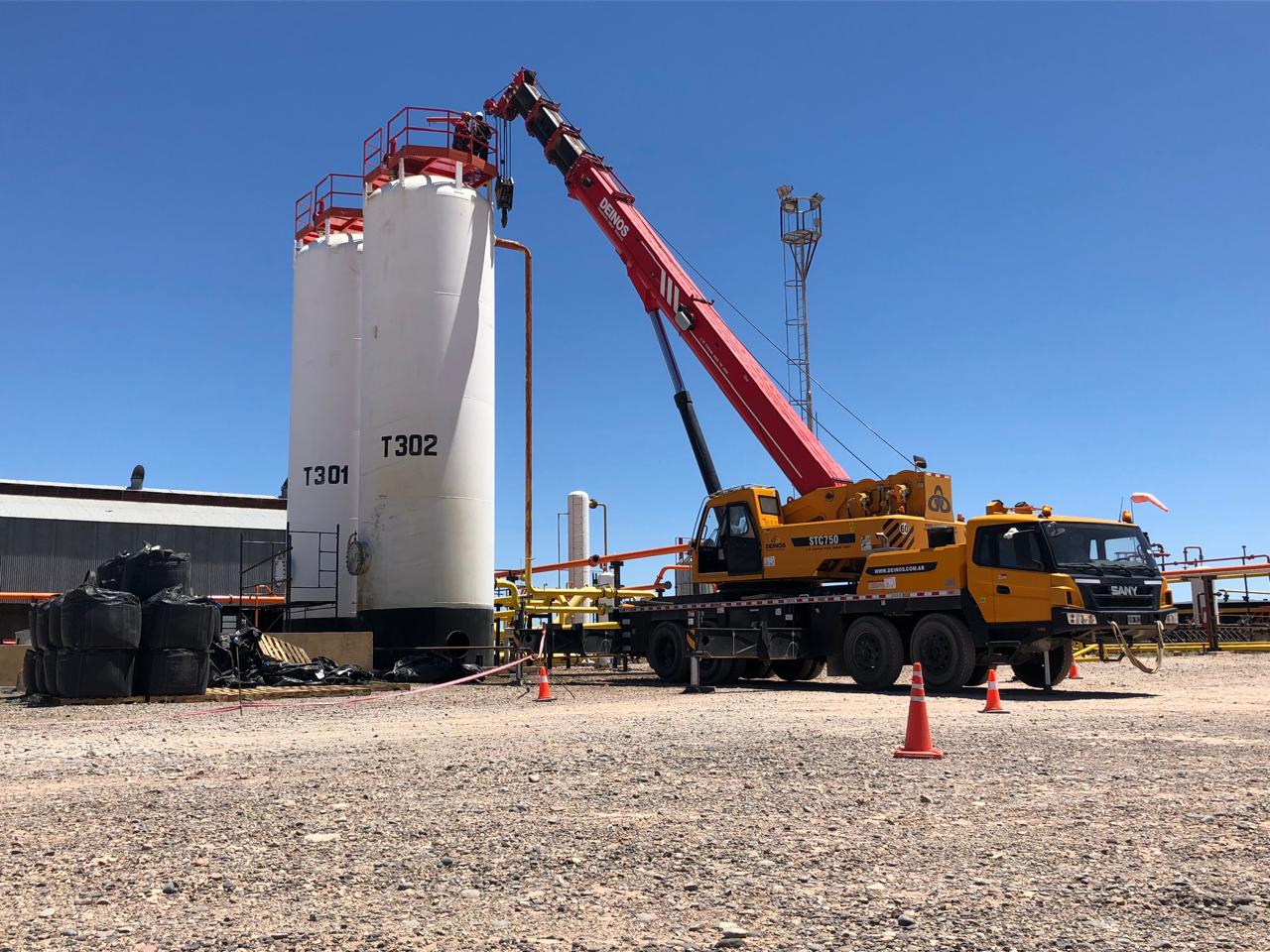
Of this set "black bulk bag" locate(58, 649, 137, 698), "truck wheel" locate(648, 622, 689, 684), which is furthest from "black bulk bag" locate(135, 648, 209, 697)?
"truck wheel" locate(648, 622, 689, 684)

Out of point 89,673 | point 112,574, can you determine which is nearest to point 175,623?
point 89,673

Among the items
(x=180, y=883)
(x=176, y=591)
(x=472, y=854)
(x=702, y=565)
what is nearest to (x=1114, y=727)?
(x=472, y=854)

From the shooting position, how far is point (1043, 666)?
57.9ft

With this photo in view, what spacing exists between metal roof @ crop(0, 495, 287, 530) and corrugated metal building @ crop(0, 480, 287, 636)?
0.03 metres

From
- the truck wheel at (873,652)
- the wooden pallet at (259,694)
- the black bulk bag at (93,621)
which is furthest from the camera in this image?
the truck wheel at (873,652)

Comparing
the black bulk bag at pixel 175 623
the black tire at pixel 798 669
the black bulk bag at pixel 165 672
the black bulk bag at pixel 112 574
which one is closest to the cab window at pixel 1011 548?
the black tire at pixel 798 669

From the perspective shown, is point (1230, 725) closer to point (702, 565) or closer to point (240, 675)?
point (702, 565)

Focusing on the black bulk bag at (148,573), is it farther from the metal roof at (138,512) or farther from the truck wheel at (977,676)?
the metal roof at (138,512)

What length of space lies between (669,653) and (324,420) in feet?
34.6

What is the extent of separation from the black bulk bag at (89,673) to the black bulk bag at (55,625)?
0.27 meters

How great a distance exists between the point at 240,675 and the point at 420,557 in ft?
16.5

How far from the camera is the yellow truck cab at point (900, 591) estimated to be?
642 inches

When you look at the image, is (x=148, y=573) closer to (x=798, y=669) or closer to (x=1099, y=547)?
(x=798, y=669)

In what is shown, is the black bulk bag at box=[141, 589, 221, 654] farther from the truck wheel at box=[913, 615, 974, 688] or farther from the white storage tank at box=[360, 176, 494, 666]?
the truck wheel at box=[913, 615, 974, 688]
